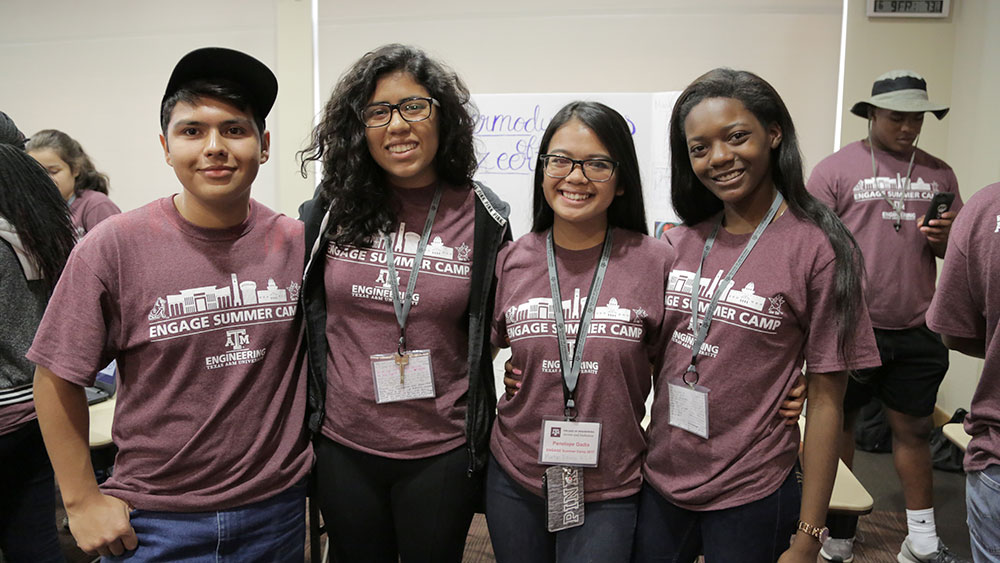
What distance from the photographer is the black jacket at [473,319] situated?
1480 mm

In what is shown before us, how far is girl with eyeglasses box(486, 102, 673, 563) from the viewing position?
4.52ft

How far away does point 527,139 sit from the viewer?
A: 3607 millimetres

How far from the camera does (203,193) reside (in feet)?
4.30

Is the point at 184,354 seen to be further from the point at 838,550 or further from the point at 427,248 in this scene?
the point at 838,550

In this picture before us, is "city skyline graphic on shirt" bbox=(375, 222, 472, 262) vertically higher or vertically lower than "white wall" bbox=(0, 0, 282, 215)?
lower

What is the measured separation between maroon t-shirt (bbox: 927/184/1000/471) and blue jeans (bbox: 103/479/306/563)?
147 cm

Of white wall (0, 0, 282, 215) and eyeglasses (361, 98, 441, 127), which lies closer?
eyeglasses (361, 98, 441, 127)

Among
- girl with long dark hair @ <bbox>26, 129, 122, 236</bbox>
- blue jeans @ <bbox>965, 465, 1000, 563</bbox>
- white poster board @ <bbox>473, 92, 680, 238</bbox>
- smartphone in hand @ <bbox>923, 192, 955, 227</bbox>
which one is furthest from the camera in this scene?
white poster board @ <bbox>473, 92, 680, 238</bbox>

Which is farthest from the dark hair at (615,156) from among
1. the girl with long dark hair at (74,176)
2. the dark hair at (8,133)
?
the girl with long dark hair at (74,176)

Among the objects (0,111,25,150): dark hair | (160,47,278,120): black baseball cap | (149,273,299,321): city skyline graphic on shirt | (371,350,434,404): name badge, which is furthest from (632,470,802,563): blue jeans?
(0,111,25,150): dark hair

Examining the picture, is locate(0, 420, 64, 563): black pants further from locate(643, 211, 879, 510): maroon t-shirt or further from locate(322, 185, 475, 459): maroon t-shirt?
locate(643, 211, 879, 510): maroon t-shirt

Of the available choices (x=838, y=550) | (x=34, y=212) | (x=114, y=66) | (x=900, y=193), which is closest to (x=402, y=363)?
(x=34, y=212)

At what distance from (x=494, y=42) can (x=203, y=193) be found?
289 centimetres

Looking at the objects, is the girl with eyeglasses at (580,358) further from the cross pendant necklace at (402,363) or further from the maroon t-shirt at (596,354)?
the cross pendant necklace at (402,363)
